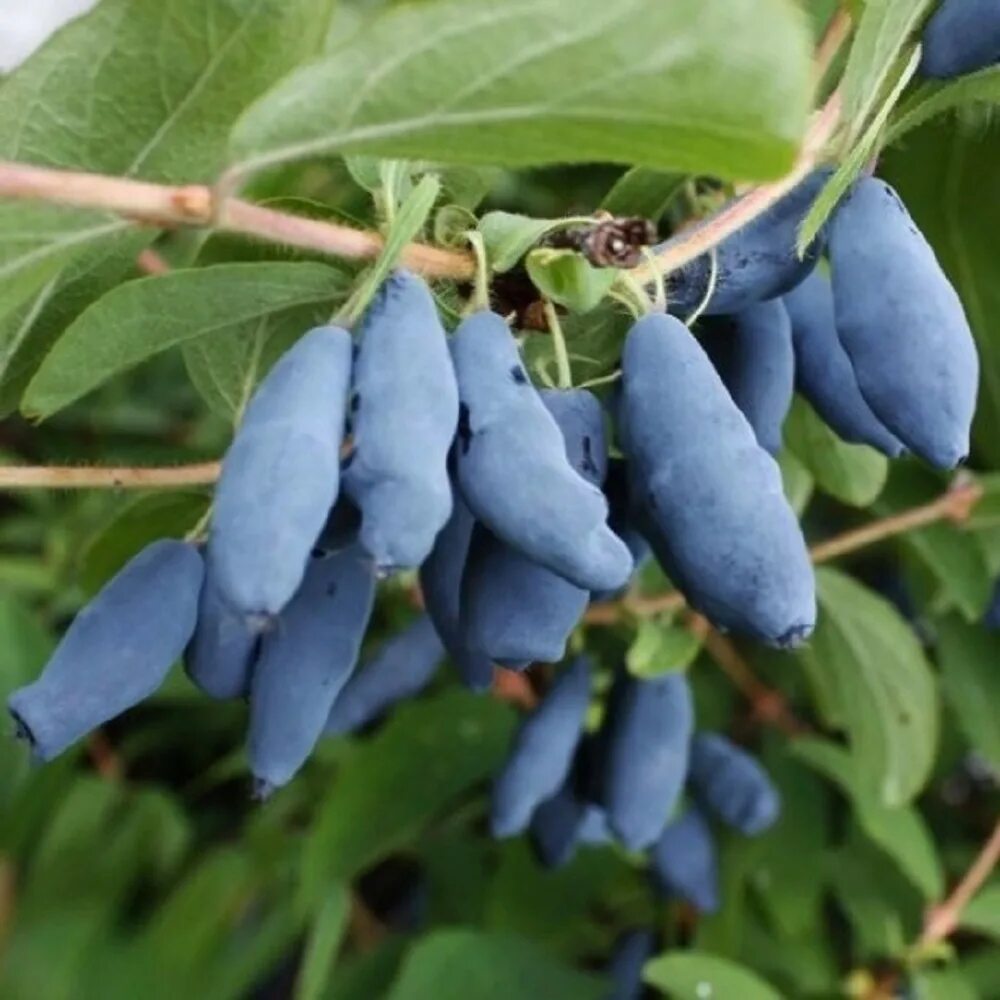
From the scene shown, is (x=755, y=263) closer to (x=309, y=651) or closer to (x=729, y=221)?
(x=729, y=221)

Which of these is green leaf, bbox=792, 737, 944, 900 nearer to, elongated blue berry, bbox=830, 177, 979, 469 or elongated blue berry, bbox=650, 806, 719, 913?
elongated blue berry, bbox=650, 806, 719, 913

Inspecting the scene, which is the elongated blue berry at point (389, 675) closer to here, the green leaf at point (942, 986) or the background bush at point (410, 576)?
the background bush at point (410, 576)

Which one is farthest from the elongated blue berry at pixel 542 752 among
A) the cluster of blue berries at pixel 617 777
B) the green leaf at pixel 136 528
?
the green leaf at pixel 136 528

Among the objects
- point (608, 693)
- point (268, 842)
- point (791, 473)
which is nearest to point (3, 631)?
point (268, 842)

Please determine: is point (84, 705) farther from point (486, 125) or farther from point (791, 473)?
point (791, 473)

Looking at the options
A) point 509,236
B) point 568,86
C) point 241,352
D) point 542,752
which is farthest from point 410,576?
point 568,86

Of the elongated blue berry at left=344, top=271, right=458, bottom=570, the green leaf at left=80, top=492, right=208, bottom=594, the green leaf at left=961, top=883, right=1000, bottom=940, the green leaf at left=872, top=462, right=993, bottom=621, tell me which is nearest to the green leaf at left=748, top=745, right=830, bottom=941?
the green leaf at left=961, top=883, right=1000, bottom=940

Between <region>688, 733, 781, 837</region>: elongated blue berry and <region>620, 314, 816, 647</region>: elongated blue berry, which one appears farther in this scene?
<region>688, 733, 781, 837</region>: elongated blue berry

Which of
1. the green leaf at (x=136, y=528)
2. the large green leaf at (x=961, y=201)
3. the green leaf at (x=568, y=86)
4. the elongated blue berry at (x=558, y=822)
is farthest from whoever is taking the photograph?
the elongated blue berry at (x=558, y=822)
